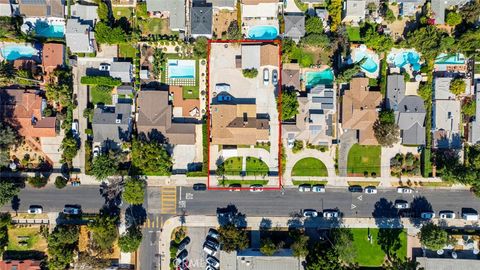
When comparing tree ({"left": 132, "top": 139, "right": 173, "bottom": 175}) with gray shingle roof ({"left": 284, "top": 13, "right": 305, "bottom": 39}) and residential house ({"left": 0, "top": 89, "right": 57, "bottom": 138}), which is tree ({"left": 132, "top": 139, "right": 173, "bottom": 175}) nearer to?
residential house ({"left": 0, "top": 89, "right": 57, "bottom": 138})

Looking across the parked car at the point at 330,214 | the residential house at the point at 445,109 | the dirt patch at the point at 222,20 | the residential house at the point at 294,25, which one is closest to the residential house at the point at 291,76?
the residential house at the point at 294,25

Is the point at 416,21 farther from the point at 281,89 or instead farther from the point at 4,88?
the point at 4,88

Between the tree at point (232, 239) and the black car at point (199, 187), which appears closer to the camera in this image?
the tree at point (232, 239)

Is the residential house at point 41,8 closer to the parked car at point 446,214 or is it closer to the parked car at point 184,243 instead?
the parked car at point 184,243

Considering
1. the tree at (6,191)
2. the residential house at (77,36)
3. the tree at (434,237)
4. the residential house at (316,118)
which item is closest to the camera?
the tree at (434,237)

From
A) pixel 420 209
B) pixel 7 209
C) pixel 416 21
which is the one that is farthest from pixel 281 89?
pixel 7 209

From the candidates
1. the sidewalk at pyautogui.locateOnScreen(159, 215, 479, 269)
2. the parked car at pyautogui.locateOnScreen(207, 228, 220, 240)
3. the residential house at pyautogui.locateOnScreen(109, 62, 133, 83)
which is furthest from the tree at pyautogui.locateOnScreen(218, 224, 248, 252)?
the residential house at pyautogui.locateOnScreen(109, 62, 133, 83)
